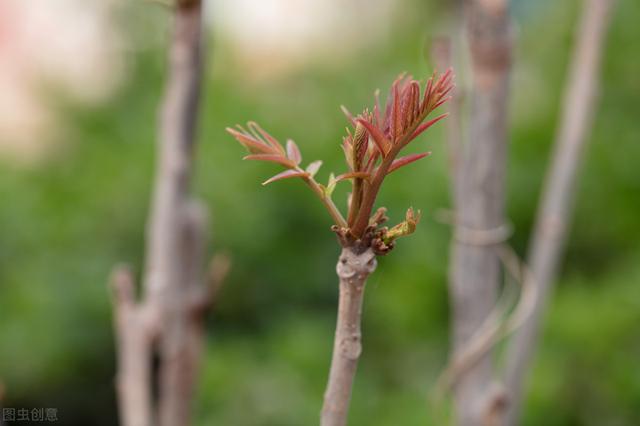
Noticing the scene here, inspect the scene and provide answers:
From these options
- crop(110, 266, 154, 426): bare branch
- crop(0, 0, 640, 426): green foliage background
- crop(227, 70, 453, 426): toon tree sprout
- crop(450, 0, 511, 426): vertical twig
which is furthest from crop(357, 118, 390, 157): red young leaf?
crop(0, 0, 640, 426): green foliage background

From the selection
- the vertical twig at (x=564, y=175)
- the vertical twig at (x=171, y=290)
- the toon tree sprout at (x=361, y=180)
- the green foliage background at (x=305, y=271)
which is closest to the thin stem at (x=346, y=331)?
the toon tree sprout at (x=361, y=180)

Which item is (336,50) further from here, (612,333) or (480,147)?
(480,147)

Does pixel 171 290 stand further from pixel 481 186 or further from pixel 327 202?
pixel 327 202

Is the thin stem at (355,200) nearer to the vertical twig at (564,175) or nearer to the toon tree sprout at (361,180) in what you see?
the toon tree sprout at (361,180)

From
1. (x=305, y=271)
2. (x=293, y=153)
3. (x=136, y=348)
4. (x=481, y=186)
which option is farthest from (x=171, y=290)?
(x=305, y=271)

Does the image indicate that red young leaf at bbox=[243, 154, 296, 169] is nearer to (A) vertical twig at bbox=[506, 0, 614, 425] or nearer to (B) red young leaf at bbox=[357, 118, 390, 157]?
(B) red young leaf at bbox=[357, 118, 390, 157]
